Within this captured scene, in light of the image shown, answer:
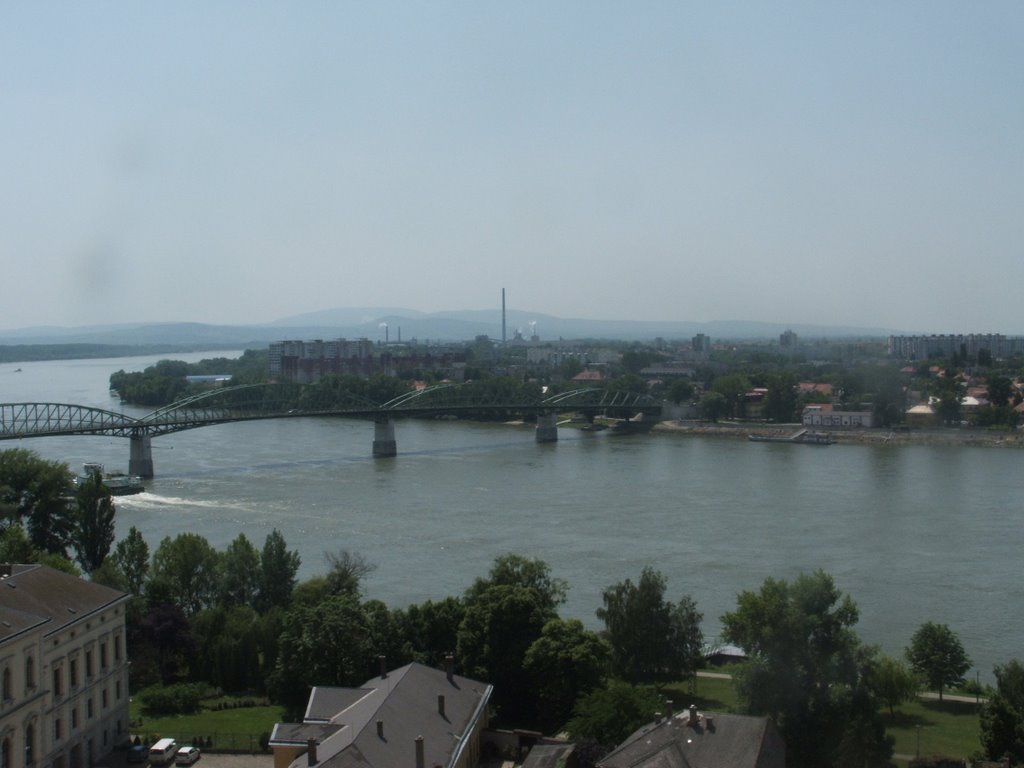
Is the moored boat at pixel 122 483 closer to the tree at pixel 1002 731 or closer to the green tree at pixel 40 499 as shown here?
the green tree at pixel 40 499

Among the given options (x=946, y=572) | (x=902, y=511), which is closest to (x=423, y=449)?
(x=902, y=511)

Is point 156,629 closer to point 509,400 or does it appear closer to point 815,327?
point 509,400

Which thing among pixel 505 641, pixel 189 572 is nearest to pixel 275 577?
pixel 189 572

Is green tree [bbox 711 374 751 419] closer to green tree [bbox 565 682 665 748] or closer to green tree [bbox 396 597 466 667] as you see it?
green tree [bbox 396 597 466 667]

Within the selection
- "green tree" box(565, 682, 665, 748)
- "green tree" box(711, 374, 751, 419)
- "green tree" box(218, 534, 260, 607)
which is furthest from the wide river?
"green tree" box(711, 374, 751, 419)

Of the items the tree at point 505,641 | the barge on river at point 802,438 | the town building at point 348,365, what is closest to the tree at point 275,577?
the tree at point 505,641
